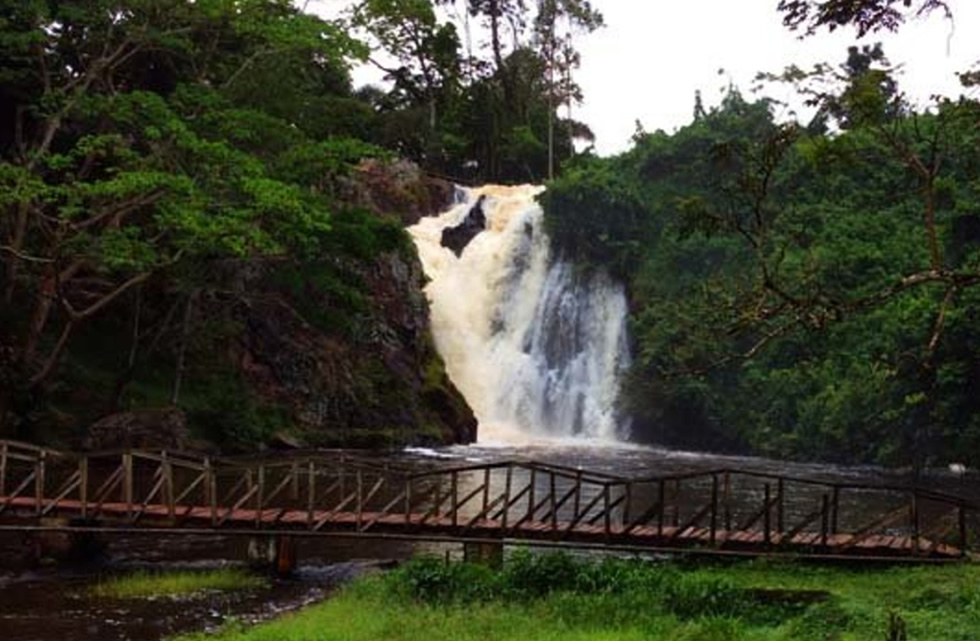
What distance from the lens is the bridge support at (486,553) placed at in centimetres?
1538

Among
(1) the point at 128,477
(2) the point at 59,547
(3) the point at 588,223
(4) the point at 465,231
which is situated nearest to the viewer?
(1) the point at 128,477

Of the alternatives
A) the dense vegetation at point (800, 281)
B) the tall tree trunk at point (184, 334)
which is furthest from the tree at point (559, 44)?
the tall tree trunk at point (184, 334)

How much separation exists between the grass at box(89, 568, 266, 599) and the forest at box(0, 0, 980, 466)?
25.0ft

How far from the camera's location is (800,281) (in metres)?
23.1

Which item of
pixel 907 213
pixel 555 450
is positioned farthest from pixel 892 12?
pixel 907 213

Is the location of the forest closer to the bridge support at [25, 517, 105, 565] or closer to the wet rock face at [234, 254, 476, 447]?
the wet rock face at [234, 254, 476, 447]

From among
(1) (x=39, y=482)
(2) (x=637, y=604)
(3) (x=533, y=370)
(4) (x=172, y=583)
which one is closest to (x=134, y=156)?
(1) (x=39, y=482)

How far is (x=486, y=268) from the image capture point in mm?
51688

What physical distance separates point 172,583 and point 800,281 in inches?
571

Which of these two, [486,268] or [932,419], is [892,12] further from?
[486,268]

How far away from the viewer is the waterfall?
47156 mm

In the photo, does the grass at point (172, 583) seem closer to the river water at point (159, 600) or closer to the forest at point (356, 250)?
the river water at point (159, 600)

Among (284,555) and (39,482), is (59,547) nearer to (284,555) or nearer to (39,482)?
(39,482)

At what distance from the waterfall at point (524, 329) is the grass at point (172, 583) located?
28521mm
